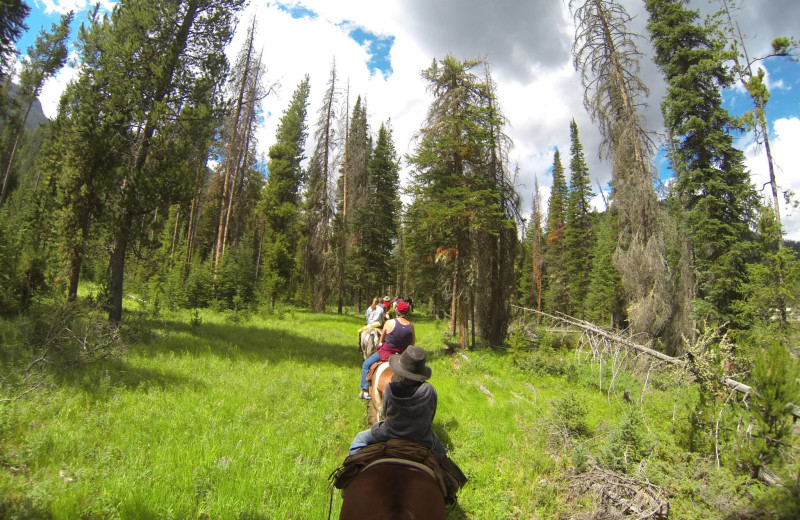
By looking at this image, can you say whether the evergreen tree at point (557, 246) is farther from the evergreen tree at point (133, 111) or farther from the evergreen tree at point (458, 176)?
the evergreen tree at point (133, 111)

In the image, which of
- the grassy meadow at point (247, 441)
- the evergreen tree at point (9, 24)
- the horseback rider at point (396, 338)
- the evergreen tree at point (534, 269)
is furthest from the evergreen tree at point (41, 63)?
the evergreen tree at point (534, 269)

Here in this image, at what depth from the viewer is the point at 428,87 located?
637 inches

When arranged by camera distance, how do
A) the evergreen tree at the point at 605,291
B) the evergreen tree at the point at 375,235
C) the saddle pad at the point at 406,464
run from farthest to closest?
the evergreen tree at the point at 605,291 → the evergreen tree at the point at 375,235 → the saddle pad at the point at 406,464

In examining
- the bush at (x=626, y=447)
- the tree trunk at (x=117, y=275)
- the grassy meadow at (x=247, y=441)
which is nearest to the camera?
the grassy meadow at (x=247, y=441)

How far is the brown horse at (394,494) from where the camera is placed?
2387 millimetres

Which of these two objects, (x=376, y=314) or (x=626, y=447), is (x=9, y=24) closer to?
(x=376, y=314)

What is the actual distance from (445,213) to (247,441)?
10784 mm

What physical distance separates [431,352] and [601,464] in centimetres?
977

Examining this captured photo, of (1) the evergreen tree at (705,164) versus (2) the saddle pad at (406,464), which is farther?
(1) the evergreen tree at (705,164)

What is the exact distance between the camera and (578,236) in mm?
37375

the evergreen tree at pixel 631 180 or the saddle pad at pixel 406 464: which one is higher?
the evergreen tree at pixel 631 180

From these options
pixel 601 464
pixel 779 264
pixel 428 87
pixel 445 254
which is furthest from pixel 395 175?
pixel 601 464

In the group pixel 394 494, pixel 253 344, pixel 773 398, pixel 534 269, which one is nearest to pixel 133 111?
pixel 253 344

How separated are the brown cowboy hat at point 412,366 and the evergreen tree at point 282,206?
20.7 metres
